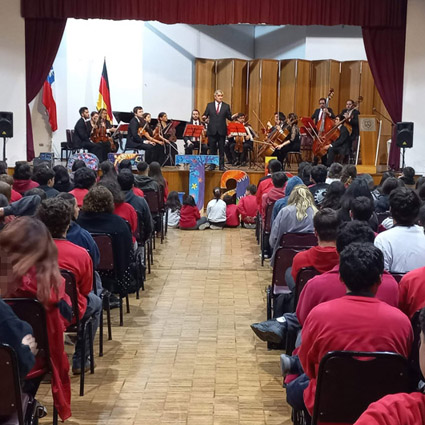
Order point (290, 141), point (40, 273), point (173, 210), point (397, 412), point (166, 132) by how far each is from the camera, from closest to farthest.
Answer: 1. point (397, 412)
2. point (40, 273)
3. point (173, 210)
4. point (290, 141)
5. point (166, 132)

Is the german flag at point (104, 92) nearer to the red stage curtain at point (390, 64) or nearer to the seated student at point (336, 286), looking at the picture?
the red stage curtain at point (390, 64)

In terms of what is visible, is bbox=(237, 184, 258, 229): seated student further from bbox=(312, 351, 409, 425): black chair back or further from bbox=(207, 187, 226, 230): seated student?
bbox=(312, 351, 409, 425): black chair back

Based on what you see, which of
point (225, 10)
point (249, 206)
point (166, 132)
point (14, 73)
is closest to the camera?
point (249, 206)

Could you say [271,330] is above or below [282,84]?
below

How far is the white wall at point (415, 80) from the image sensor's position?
37.6 feet

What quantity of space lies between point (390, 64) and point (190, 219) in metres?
4.59

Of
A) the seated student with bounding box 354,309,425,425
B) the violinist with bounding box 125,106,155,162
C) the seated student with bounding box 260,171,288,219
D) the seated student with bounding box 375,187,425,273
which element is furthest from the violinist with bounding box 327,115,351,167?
the seated student with bounding box 354,309,425,425

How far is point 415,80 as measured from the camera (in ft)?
38.7

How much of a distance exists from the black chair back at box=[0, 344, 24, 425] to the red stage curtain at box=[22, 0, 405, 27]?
9491mm

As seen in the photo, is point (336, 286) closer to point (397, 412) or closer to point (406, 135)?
point (397, 412)

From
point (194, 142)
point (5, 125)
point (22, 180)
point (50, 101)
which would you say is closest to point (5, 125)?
point (5, 125)

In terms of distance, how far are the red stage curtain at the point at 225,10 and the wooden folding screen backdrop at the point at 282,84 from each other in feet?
15.0

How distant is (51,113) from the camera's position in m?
14.3

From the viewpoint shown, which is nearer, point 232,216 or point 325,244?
point 325,244
